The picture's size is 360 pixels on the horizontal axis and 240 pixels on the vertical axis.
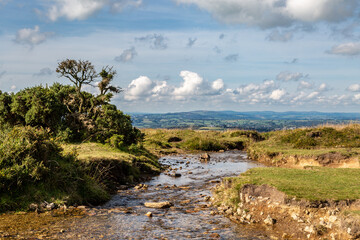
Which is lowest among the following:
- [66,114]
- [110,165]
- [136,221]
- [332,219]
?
[136,221]

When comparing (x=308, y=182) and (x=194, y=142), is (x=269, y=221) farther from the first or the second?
(x=194, y=142)

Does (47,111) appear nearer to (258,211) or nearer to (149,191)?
(149,191)

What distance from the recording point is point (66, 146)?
28141mm

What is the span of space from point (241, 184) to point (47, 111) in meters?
22.1

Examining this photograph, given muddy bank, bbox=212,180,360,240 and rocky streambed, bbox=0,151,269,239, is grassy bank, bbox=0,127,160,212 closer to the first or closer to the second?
rocky streambed, bbox=0,151,269,239

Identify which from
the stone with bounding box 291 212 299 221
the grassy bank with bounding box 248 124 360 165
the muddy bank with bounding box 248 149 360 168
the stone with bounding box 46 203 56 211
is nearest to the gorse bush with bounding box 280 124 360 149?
the grassy bank with bounding box 248 124 360 165

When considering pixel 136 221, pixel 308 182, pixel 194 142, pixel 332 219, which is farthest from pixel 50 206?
pixel 194 142

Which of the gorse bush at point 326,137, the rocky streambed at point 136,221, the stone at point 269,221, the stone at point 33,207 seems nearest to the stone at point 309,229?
the stone at point 269,221

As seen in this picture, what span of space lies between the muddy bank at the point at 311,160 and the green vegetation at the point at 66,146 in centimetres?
1590

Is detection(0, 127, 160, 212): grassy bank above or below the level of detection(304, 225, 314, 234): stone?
above

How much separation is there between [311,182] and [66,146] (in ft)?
70.1

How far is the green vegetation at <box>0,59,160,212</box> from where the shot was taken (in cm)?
1677

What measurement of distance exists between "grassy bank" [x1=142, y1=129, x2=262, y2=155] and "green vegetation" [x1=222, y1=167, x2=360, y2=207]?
93.9 ft

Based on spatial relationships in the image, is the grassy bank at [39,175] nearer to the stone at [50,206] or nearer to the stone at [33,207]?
the stone at [33,207]
